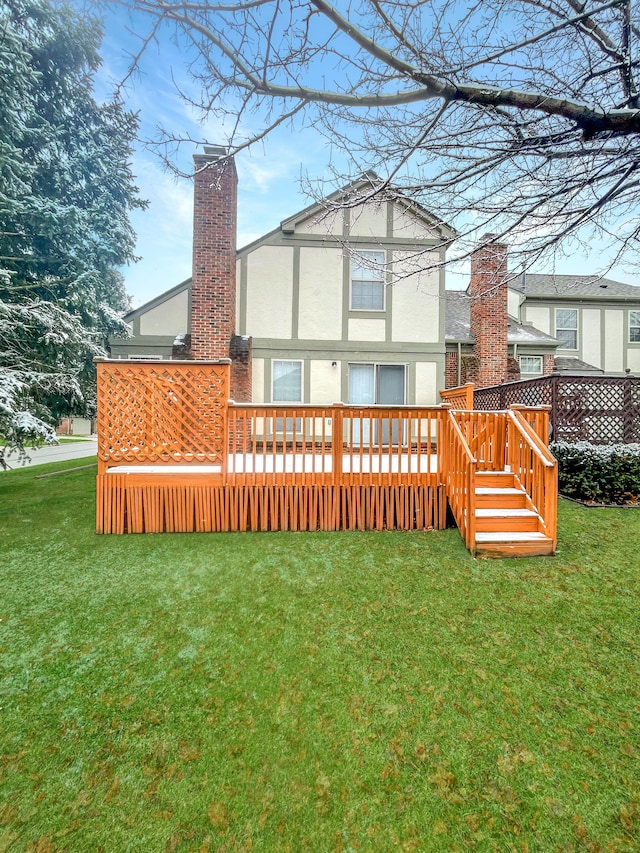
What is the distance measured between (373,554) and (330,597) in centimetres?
99

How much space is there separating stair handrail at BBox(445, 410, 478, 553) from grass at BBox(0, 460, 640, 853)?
566 mm

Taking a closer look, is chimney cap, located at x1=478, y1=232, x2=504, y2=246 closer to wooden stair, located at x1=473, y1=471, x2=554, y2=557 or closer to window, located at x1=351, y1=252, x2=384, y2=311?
wooden stair, located at x1=473, y1=471, x2=554, y2=557

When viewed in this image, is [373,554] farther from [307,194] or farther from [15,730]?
[307,194]

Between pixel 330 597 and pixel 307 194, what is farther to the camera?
pixel 307 194

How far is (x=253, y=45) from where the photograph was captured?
2867 millimetres

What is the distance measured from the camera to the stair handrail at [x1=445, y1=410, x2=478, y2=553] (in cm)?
400

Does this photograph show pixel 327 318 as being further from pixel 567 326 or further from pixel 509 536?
pixel 567 326

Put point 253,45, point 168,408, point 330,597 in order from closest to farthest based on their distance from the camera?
point 253,45 → point 330,597 → point 168,408

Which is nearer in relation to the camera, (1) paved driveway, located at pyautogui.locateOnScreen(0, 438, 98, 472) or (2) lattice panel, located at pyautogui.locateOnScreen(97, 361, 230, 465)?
(2) lattice panel, located at pyautogui.locateOnScreen(97, 361, 230, 465)

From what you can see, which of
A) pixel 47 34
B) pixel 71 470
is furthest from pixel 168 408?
pixel 47 34

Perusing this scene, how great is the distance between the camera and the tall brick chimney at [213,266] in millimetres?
7992

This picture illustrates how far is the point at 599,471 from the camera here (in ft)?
19.9

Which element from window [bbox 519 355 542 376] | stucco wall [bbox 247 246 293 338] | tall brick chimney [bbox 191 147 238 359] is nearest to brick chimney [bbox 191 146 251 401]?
tall brick chimney [bbox 191 147 238 359]

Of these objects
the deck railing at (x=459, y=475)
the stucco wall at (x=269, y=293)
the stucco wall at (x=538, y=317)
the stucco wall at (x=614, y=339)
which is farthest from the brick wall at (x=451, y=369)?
the stucco wall at (x=614, y=339)
